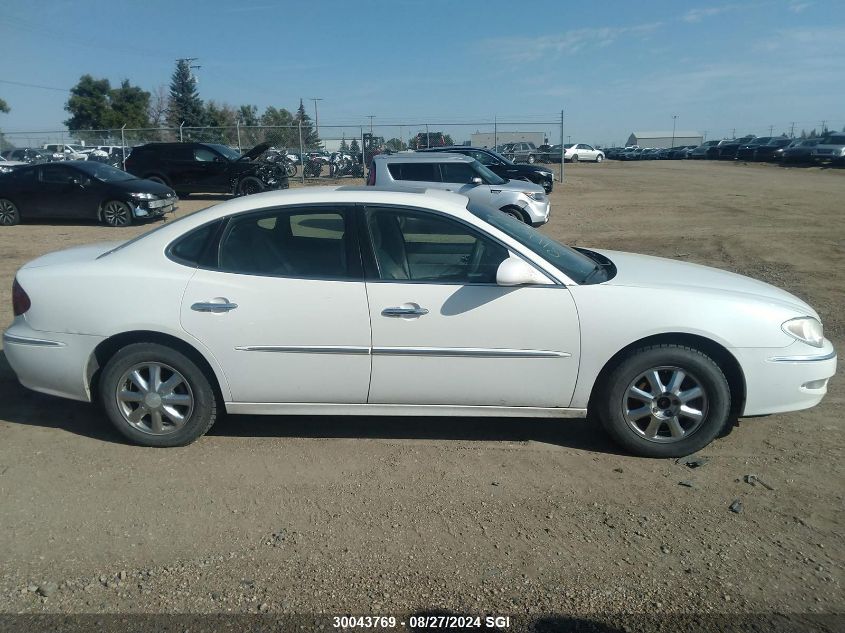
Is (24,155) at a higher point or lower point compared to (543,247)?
lower

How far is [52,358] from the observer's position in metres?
4.49

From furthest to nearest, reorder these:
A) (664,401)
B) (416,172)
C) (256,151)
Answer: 1. (256,151)
2. (416,172)
3. (664,401)

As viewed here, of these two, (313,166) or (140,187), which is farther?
(313,166)

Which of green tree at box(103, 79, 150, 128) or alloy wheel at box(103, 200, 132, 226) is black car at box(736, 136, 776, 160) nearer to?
alloy wheel at box(103, 200, 132, 226)

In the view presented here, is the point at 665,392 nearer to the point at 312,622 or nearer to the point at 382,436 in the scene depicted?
the point at 382,436

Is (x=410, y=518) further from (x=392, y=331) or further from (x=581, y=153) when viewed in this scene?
(x=581, y=153)

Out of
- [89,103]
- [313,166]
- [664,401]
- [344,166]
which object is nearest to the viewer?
[664,401]

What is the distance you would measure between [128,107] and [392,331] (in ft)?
230

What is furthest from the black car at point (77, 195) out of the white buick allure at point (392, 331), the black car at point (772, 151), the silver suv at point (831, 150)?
the black car at point (772, 151)

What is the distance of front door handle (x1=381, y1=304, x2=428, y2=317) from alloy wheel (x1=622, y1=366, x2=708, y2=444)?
4.35ft

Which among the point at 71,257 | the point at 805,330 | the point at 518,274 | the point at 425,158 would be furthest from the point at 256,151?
the point at 805,330

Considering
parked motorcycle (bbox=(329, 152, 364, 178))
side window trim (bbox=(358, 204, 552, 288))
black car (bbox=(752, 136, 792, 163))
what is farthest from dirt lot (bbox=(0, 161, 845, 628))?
black car (bbox=(752, 136, 792, 163))

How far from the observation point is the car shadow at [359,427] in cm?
469

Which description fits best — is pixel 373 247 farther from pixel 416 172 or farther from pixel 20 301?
pixel 416 172
